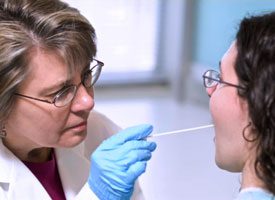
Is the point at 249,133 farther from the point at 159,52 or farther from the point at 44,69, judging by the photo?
the point at 159,52

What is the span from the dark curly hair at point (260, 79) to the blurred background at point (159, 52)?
1544mm

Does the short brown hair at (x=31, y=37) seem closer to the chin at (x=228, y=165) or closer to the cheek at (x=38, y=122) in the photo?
the cheek at (x=38, y=122)

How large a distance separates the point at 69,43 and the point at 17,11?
5.0 inches

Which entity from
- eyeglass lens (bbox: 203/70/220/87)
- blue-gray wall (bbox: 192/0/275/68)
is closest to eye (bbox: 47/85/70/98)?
eyeglass lens (bbox: 203/70/220/87)

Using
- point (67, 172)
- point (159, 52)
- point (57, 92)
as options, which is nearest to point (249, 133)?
point (57, 92)

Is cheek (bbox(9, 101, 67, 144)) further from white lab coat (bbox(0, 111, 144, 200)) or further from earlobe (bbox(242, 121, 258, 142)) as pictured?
earlobe (bbox(242, 121, 258, 142))

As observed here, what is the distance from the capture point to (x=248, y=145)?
98 cm

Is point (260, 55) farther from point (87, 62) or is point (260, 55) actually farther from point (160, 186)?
point (160, 186)

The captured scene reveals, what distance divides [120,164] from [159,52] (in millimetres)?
2027

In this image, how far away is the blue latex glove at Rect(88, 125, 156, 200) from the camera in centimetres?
118

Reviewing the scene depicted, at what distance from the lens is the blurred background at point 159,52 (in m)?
2.76

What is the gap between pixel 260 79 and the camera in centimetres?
90

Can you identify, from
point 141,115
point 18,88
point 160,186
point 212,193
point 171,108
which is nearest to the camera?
point 18,88

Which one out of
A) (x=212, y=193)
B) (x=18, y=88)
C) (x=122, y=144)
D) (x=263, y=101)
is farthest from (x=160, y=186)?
(x=263, y=101)
